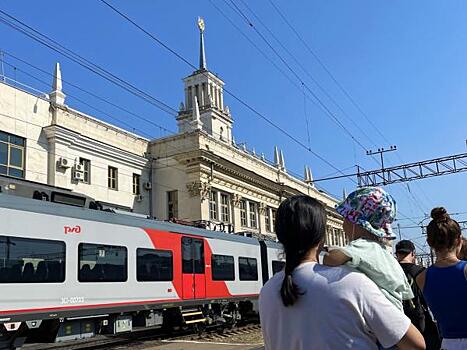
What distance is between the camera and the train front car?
10867 millimetres

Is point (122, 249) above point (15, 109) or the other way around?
the other way around

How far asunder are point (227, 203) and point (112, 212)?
89.7 feet

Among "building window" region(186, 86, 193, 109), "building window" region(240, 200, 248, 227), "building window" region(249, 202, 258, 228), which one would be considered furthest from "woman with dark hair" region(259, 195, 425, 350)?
"building window" region(186, 86, 193, 109)

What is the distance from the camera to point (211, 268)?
57.3 feet

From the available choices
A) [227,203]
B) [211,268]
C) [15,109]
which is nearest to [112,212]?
[211,268]

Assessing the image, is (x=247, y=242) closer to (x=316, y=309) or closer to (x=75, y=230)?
(x=75, y=230)

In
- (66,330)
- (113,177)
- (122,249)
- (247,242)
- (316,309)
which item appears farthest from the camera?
(113,177)

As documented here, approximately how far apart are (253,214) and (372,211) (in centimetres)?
4268

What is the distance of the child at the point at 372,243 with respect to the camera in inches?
88.7

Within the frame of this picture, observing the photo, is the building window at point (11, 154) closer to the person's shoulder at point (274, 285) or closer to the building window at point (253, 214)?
the building window at point (253, 214)

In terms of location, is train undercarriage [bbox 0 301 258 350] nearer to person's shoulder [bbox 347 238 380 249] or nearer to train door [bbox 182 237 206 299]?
train door [bbox 182 237 206 299]

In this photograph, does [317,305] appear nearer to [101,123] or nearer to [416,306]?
[416,306]

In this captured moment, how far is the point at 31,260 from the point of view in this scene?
11.0 metres

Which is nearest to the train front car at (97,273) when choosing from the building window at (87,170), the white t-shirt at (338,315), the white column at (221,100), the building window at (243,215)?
the white t-shirt at (338,315)
